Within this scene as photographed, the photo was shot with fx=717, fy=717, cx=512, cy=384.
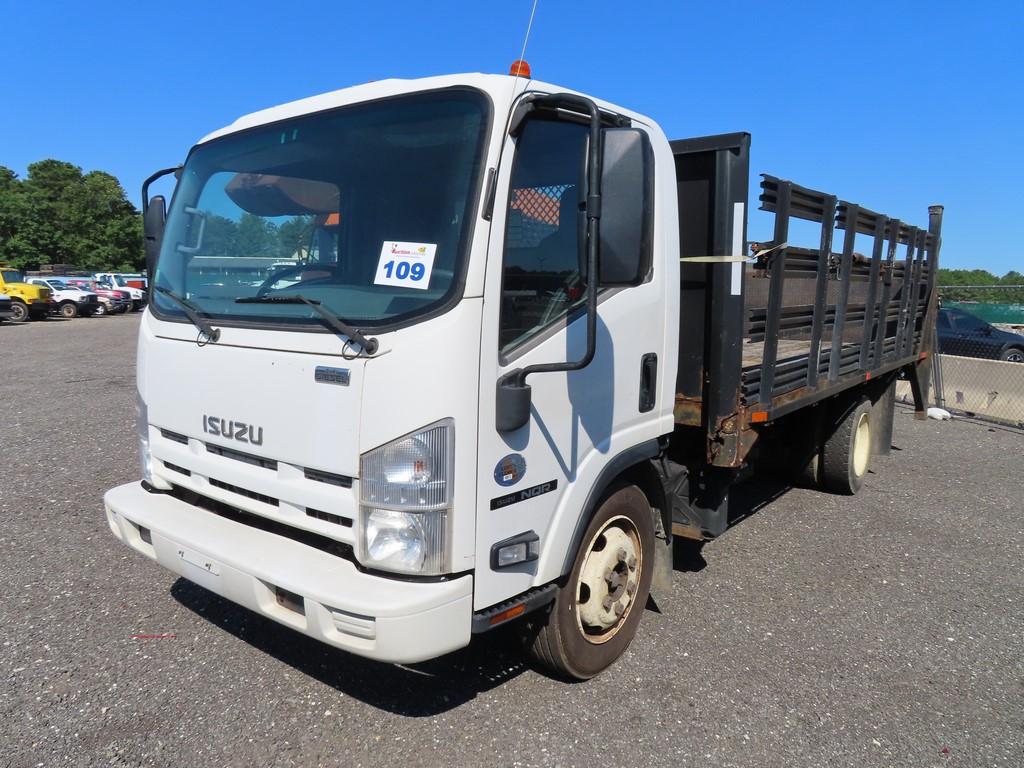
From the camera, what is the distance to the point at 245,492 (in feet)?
9.35

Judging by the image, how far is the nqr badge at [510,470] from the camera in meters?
2.52

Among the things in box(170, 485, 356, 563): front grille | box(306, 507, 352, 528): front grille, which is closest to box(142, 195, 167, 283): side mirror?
box(170, 485, 356, 563): front grille

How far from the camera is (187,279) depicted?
3236 mm

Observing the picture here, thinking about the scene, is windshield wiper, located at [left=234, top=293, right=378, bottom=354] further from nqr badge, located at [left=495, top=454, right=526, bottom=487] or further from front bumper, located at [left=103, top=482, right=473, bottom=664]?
front bumper, located at [left=103, top=482, right=473, bottom=664]

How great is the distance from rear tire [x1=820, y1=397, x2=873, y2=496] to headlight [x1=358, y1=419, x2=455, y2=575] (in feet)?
15.9

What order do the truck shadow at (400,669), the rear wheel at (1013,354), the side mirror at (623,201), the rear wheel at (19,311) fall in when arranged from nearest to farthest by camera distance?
the side mirror at (623,201)
the truck shadow at (400,669)
the rear wheel at (1013,354)
the rear wheel at (19,311)

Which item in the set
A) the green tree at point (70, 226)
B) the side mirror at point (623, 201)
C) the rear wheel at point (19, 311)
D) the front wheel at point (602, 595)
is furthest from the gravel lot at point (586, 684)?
the green tree at point (70, 226)

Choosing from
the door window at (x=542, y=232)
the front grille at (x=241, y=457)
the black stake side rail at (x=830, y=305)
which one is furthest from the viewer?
the black stake side rail at (x=830, y=305)

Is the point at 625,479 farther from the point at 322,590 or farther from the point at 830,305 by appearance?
the point at 830,305

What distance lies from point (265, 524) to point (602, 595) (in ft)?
4.86

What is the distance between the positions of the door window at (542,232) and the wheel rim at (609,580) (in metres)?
1.06

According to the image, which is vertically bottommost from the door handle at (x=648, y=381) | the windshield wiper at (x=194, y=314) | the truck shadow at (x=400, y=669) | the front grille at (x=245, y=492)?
the truck shadow at (x=400, y=669)

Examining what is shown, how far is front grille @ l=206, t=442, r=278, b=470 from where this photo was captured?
2719mm

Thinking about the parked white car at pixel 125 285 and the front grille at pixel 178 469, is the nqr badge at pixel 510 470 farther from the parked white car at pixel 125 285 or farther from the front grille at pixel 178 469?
the parked white car at pixel 125 285
